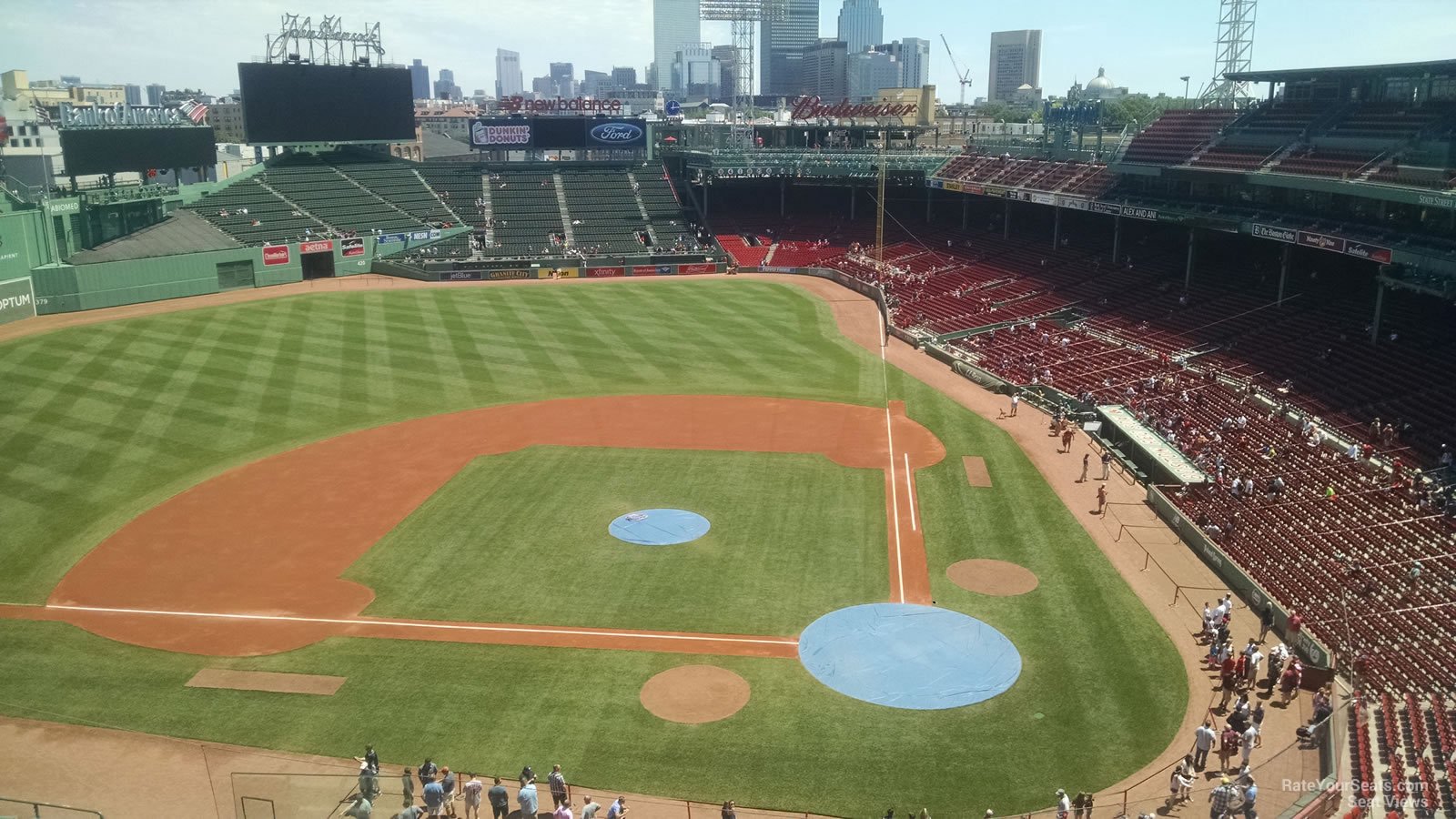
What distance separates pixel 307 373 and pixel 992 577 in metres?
33.8

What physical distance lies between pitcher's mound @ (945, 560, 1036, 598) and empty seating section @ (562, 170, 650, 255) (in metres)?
56.3

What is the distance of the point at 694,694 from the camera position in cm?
2181

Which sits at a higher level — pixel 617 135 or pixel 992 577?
pixel 617 135

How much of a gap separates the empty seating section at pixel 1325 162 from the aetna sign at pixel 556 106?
200 ft

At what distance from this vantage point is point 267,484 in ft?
112

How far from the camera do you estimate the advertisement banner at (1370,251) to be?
38.0 metres

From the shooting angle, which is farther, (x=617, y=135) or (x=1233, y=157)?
(x=617, y=135)

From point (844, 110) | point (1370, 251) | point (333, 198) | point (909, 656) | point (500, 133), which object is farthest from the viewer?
point (500, 133)

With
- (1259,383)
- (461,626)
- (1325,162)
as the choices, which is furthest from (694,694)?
(1325,162)

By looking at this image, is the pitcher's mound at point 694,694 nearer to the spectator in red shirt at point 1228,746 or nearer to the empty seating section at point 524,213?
the spectator in red shirt at point 1228,746

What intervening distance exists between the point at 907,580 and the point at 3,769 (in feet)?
66.2

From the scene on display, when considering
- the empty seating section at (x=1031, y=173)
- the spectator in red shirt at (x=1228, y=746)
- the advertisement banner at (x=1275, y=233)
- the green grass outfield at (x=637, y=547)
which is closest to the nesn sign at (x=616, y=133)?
the empty seating section at (x=1031, y=173)

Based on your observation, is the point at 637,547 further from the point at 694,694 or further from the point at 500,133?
the point at 500,133

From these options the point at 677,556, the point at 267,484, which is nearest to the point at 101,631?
the point at 267,484
